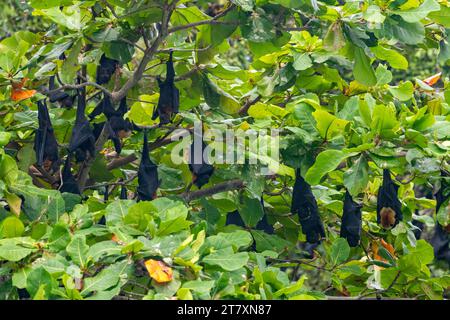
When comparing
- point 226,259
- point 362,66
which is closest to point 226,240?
point 226,259

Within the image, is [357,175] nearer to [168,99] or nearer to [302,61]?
[302,61]

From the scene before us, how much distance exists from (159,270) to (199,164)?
1.22 metres

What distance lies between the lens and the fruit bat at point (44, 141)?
14.2 feet

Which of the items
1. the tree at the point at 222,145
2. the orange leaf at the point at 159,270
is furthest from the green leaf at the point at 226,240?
the orange leaf at the point at 159,270

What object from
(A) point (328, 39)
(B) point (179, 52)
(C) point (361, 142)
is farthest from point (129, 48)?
(C) point (361, 142)

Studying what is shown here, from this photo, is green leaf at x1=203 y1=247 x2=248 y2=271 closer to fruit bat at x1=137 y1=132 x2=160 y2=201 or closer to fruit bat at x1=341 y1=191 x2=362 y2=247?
fruit bat at x1=137 y1=132 x2=160 y2=201

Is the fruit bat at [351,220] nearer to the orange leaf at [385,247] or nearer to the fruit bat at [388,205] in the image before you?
the fruit bat at [388,205]

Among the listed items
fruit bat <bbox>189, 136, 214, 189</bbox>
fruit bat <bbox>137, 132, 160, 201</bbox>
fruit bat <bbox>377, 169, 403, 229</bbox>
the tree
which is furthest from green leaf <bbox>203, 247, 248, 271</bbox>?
fruit bat <bbox>377, 169, 403, 229</bbox>

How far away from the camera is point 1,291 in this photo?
140 inches

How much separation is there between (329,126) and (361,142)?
0.57 feet

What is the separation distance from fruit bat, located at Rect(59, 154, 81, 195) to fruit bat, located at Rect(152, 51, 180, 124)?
508 millimetres

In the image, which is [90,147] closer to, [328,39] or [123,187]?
[123,187]

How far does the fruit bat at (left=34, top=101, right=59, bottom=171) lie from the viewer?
4.33m

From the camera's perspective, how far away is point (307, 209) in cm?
445
